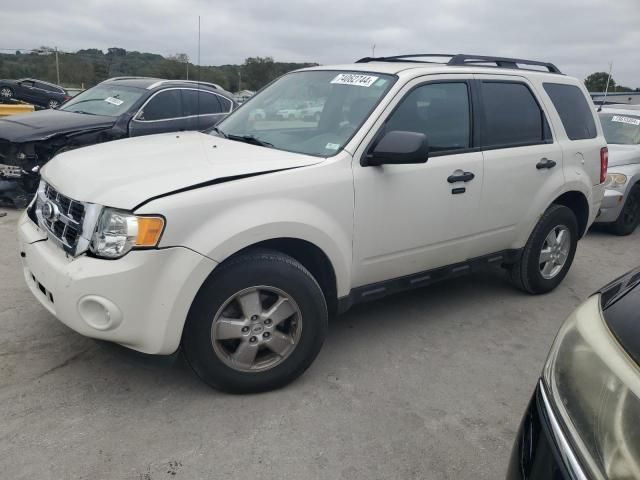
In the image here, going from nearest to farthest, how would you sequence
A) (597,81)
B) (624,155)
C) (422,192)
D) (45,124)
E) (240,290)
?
(240,290) → (422,192) → (45,124) → (624,155) → (597,81)

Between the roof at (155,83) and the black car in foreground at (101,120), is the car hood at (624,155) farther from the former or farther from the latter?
the roof at (155,83)

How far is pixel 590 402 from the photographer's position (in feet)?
4.90

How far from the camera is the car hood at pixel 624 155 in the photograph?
7273 millimetres

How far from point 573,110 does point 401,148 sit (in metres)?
2.47

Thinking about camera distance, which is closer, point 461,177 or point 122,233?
point 122,233

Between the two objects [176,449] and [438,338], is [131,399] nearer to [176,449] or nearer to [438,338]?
[176,449]

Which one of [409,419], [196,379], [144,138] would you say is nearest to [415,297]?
[409,419]

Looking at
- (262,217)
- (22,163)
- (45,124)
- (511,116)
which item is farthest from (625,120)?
(22,163)

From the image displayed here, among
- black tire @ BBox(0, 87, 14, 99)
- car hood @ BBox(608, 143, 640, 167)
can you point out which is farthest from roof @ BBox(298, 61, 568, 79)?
black tire @ BBox(0, 87, 14, 99)

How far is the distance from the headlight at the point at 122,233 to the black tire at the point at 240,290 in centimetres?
38

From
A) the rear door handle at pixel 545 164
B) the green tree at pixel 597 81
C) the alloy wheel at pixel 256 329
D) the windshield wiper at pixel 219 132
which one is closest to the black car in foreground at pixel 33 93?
the windshield wiper at pixel 219 132

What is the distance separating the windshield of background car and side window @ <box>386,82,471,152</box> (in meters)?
5.26

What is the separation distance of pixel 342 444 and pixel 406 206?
150 centimetres

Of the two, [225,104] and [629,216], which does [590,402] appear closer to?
[629,216]
